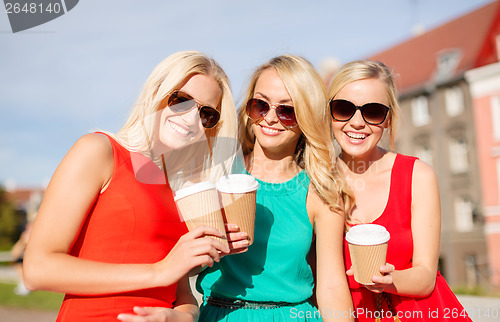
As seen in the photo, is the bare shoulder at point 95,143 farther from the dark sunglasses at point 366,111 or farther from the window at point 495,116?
the window at point 495,116

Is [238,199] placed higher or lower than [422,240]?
higher

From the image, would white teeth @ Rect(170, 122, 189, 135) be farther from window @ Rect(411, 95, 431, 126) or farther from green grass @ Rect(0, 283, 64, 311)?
window @ Rect(411, 95, 431, 126)

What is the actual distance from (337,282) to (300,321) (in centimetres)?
31

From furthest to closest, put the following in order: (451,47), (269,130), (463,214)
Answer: (451,47), (463,214), (269,130)

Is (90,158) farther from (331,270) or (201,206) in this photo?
(331,270)

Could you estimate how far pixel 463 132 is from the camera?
26.4 m

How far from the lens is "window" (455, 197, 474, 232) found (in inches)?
1033

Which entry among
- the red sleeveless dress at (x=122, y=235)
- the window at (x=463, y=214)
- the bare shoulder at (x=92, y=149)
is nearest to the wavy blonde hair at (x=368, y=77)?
the red sleeveless dress at (x=122, y=235)

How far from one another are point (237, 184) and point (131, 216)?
0.51 metres

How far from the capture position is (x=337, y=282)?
2.55 meters

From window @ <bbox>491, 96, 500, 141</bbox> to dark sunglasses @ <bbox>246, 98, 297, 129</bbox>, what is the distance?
83.3 feet

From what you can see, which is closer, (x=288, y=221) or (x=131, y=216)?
(x=131, y=216)

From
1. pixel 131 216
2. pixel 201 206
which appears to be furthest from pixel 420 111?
pixel 131 216

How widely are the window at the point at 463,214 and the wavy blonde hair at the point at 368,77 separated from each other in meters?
26.2
